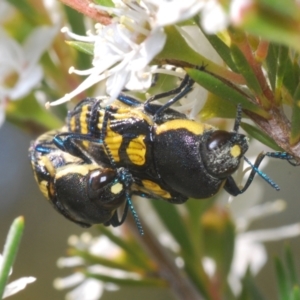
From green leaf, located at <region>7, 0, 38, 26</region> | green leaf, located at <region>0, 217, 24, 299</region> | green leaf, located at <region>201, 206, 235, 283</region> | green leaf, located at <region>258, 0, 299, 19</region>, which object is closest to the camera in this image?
green leaf, located at <region>258, 0, 299, 19</region>

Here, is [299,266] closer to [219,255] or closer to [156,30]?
[219,255]

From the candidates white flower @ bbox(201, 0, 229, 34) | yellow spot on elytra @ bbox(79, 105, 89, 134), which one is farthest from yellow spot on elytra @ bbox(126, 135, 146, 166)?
white flower @ bbox(201, 0, 229, 34)

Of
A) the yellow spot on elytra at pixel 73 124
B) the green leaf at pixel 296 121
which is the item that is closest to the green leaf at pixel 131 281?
the yellow spot on elytra at pixel 73 124

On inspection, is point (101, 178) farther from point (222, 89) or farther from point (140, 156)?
point (222, 89)

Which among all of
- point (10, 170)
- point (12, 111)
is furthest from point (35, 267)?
point (12, 111)

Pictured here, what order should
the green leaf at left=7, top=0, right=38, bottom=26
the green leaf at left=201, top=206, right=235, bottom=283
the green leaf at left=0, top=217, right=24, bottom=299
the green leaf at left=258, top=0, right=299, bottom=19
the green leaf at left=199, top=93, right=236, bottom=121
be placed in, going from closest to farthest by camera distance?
the green leaf at left=258, top=0, right=299, bottom=19 < the green leaf at left=0, top=217, right=24, bottom=299 < the green leaf at left=199, top=93, right=236, bottom=121 < the green leaf at left=7, top=0, right=38, bottom=26 < the green leaf at left=201, top=206, right=235, bottom=283

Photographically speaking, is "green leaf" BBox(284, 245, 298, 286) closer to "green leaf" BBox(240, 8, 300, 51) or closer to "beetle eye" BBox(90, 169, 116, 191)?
"beetle eye" BBox(90, 169, 116, 191)

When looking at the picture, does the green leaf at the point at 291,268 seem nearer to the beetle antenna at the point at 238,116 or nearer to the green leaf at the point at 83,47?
the beetle antenna at the point at 238,116
